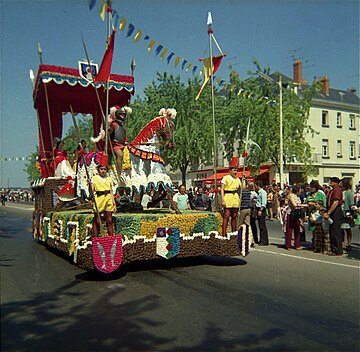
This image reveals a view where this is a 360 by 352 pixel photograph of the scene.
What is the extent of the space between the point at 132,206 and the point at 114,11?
4.02 metres

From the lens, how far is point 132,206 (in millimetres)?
9766

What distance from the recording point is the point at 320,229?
10.3m

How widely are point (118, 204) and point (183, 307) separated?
4.83 m

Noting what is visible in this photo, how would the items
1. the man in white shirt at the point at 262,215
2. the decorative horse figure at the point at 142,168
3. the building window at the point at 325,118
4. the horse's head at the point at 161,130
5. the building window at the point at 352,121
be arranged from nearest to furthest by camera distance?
the decorative horse figure at the point at 142,168 < the horse's head at the point at 161,130 < the man in white shirt at the point at 262,215 < the building window at the point at 325,118 < the building window at the point at 352,121

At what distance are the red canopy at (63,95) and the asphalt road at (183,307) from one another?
13.7 ft

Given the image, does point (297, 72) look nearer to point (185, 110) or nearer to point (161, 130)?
point (185, 110)

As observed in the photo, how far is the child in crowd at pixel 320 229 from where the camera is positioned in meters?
10.0

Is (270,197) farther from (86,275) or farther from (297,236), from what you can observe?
(86,275)

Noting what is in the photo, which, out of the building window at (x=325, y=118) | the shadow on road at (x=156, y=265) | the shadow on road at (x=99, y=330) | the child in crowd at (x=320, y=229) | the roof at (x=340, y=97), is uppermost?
the roof at (x=340, y=97)

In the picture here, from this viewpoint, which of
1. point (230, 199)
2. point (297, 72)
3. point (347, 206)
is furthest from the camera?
point (297, 72)

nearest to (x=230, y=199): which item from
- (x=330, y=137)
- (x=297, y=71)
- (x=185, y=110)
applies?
(x=185, y=110)

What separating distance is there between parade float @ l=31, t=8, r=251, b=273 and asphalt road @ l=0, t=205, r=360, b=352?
18.2 inches

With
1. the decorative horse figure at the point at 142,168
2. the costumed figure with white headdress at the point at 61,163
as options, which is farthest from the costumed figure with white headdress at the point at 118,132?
the costumed figure with white headdress at the point at 61,163

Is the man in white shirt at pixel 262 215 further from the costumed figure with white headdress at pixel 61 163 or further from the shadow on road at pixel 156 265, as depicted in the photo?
the costumed figure with white headdress at pixel 61 163
